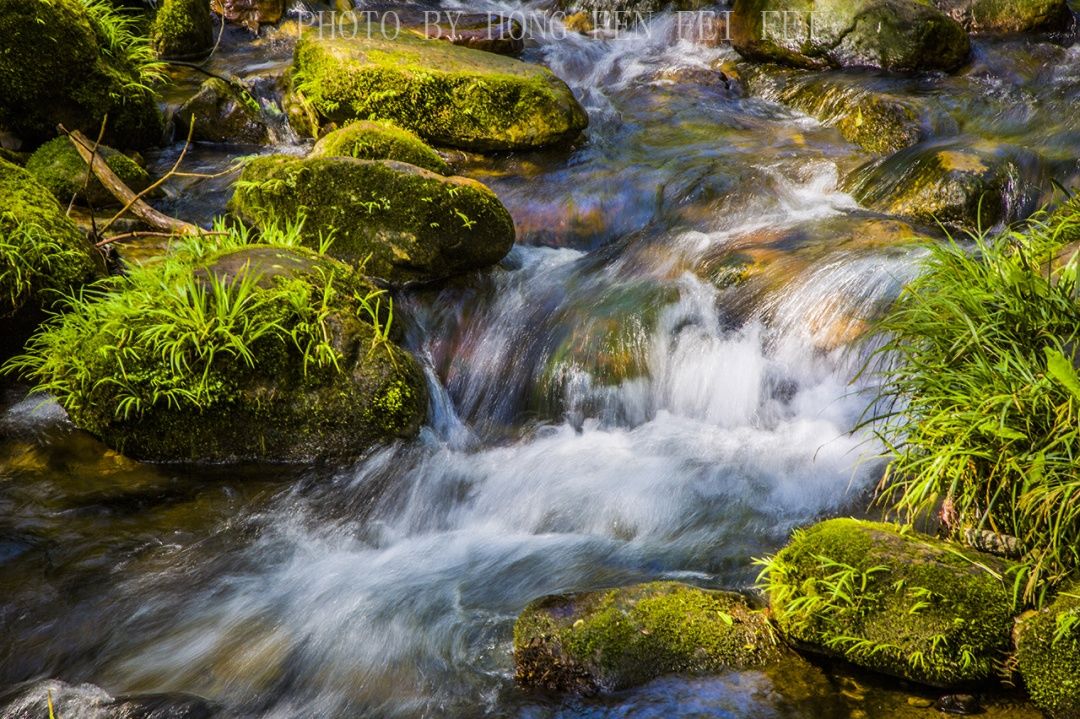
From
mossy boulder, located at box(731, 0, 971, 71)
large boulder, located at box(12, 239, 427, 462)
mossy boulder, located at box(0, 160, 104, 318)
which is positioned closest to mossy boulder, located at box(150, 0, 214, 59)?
mossy boulder, located at box(0, 160, 104, 318)

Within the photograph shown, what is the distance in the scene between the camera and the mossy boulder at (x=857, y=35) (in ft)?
35.1

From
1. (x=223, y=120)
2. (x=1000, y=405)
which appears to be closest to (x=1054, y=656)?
(x=1000, y=405)

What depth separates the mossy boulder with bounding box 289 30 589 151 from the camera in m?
8.78

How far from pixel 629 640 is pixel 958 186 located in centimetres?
576

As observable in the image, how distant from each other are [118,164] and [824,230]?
628cm

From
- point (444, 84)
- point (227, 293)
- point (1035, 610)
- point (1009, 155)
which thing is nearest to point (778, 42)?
point (1009, 155)

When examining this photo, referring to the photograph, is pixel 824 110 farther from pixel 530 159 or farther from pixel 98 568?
pixel 98 568

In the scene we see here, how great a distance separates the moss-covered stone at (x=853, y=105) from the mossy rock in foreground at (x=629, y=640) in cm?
696

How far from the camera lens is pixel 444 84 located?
8766 millimetres

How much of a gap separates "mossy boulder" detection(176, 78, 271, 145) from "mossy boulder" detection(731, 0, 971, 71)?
21.8 feet

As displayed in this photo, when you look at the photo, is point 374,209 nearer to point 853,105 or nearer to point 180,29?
point 853,105

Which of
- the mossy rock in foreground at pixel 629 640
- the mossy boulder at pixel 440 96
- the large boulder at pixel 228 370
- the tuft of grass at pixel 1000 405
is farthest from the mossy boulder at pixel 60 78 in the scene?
the tuft of grass at pixel 1000 405

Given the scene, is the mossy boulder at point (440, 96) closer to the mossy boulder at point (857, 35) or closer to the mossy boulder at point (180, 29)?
the mossy boulder at point (180, 29)

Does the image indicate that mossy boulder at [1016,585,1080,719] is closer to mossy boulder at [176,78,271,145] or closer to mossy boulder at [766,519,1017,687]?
mossy boulder at [766,519,1017,687]
